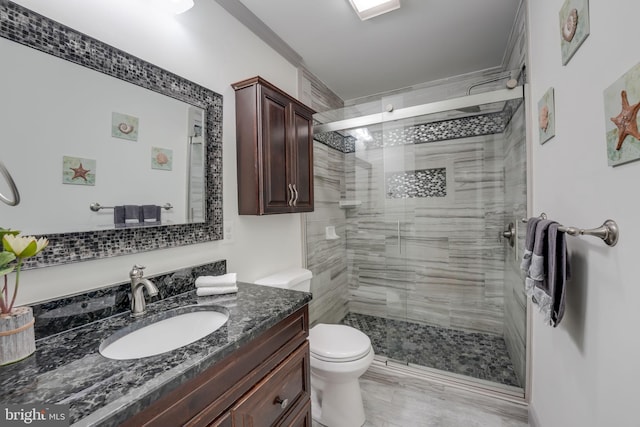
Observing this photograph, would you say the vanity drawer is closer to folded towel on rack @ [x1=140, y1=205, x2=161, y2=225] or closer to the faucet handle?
the faucet handle

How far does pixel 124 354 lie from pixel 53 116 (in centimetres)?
87

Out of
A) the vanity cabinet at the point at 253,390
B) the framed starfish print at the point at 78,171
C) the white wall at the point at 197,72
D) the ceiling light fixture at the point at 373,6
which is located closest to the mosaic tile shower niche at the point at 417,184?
the white wall at the point at 197,72

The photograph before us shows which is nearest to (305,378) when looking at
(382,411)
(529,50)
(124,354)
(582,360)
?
(124,354)

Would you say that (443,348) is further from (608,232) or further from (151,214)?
(151,214)

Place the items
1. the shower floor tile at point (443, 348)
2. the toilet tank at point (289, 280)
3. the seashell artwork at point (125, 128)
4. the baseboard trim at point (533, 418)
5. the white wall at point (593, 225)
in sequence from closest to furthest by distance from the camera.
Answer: the white wall at point (593, 225), the seashell artwork at point (125, 128), the baseboard trim at point (533, 418), the toilet tank at point (289, 280), the shower floor tile at point (443, 348)

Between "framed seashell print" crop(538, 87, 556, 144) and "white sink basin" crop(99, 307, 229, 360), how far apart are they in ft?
5.37

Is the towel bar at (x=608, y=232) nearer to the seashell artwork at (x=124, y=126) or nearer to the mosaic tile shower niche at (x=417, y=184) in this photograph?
the mosaic tile shower niche at (x=417, y=184)

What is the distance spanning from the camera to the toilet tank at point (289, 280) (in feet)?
5.59

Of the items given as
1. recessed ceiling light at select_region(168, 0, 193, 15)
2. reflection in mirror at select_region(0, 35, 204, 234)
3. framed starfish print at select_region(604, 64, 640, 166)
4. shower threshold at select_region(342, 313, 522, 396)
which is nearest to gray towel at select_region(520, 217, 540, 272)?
framed starfish print at select_region(604, 64, 640, 166)

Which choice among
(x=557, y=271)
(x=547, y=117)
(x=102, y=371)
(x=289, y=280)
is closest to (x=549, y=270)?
(x=557, y=271)

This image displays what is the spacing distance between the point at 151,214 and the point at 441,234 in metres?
2.28

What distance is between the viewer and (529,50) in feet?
5.08

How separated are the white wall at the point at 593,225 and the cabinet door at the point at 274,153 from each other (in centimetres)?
140

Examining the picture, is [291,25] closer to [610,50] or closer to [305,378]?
[610,50]
